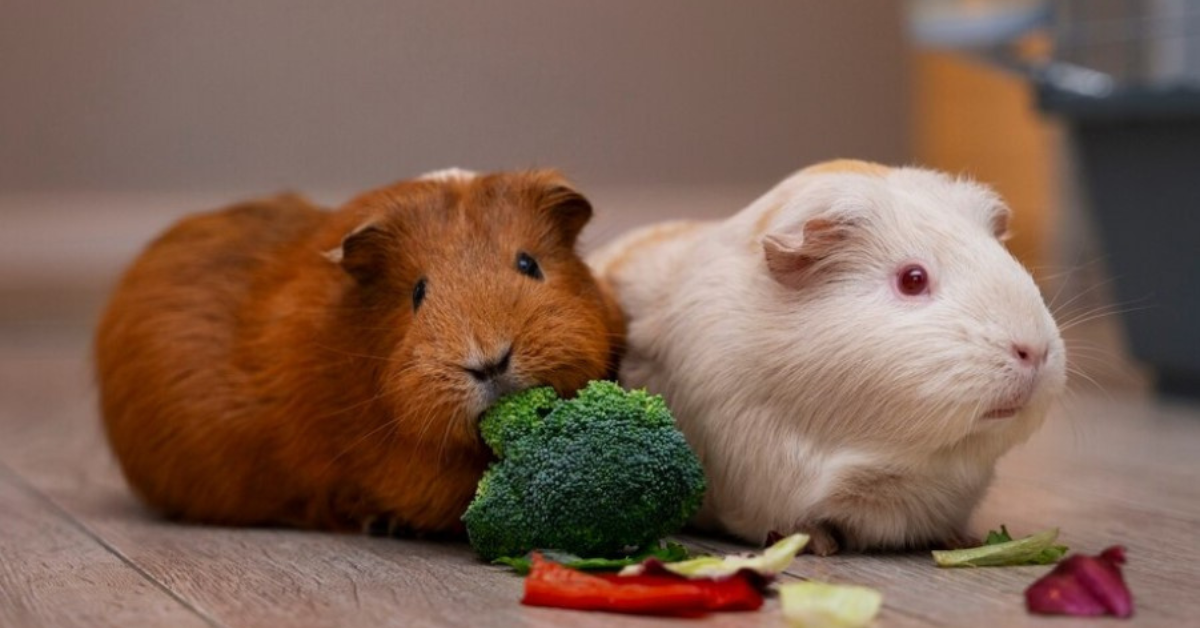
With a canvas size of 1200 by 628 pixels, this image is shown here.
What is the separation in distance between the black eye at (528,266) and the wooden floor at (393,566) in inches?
14.7

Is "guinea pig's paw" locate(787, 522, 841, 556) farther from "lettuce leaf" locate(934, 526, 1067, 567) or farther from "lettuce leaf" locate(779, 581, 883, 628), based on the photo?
"lettuce leaf" locate(779, 581, 883, 628)

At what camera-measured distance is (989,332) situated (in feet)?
5.87

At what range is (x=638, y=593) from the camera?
1639mm

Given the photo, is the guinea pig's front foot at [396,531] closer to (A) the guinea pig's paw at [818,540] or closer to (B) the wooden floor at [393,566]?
(B) the wooden floor at [393,566]

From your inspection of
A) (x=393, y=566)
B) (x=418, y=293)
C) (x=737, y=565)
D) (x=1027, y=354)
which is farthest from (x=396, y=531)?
(x=1027, y=354)

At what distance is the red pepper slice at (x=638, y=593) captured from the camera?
1624 mm

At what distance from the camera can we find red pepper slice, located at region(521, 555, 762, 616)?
1624mm

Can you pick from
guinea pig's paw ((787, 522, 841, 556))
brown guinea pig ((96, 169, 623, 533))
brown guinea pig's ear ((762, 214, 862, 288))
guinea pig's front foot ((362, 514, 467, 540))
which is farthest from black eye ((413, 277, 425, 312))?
guinea pig's paw ((787, 522, 841, 556))

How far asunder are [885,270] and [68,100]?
189 inches

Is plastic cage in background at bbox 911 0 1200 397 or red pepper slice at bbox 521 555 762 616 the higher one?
plastic cage in background at bbox 911 0 1200 397

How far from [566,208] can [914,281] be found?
0.50 meters

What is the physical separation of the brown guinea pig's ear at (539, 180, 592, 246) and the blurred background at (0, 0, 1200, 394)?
2736 millimetres

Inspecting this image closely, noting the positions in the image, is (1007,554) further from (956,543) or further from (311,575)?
(311,575)

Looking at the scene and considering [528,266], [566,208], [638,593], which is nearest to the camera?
[638,593]
